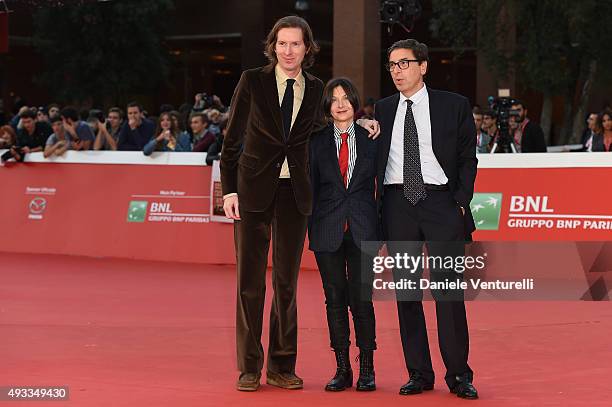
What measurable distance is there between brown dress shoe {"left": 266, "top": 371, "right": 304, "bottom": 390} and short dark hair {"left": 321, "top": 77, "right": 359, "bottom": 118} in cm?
157

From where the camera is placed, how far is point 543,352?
8.65 m

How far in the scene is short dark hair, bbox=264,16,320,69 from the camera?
6.94m

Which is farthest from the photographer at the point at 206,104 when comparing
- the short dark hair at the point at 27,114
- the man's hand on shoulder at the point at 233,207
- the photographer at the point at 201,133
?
the man's hand on shoulder at the point at 233,207

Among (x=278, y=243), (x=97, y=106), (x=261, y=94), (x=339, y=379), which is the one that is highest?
(x=261, y=94)

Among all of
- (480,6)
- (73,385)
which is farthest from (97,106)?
(73,385)

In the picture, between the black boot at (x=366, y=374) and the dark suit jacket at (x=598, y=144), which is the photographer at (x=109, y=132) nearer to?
the dark suit jacket at (x=598, y=144)

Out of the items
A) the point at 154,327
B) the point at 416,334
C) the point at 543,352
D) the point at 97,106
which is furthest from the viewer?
the point at 97,106

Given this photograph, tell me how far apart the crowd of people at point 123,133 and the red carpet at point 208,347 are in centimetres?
273

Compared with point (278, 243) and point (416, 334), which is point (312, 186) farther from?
point (416, 334)

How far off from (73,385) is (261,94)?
207 centimetres

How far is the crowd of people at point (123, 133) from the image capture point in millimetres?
15898

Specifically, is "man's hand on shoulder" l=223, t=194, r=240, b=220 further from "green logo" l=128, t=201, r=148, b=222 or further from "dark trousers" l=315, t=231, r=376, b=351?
"green logo" l=128, t=201, r=148, b=222

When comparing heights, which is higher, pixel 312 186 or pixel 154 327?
pixel 312 186

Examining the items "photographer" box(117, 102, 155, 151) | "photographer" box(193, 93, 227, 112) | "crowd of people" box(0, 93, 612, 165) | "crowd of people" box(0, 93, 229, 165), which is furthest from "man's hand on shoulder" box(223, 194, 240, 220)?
"photographer" box(193, 93, 227, 112)
